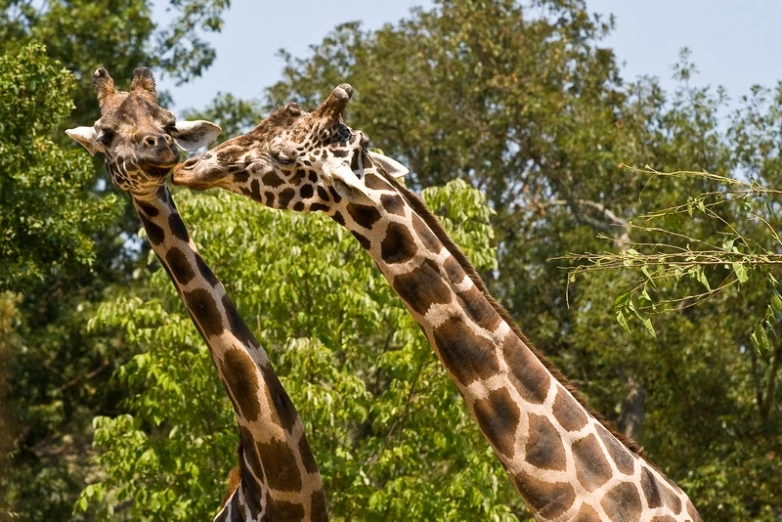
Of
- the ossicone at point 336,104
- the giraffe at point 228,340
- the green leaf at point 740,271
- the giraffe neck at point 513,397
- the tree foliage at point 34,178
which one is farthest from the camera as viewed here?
the tree foliage at point 34,178

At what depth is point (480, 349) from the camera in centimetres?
640

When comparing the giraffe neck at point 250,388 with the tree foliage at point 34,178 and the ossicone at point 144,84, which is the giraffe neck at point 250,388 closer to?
the ossicone at point 144,84

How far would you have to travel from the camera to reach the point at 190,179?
6.88 meters

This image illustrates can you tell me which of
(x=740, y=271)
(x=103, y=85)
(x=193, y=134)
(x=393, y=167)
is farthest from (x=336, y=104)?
(x=740, y=271)

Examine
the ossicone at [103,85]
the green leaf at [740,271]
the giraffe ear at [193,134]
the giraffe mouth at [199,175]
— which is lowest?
the green leaf at [740,271]

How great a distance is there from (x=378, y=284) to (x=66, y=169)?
12.1 ft

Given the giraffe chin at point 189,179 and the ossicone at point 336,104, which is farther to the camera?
the giraffe chin at point 189,179

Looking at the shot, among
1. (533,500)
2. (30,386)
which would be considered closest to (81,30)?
(30,386)

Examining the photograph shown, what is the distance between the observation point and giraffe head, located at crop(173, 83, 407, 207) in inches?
263

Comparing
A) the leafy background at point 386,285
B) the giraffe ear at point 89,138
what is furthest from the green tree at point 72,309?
the giraffe ear at point 89,138

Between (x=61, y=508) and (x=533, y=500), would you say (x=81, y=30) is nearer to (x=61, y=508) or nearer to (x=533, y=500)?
(x=61, y=508)

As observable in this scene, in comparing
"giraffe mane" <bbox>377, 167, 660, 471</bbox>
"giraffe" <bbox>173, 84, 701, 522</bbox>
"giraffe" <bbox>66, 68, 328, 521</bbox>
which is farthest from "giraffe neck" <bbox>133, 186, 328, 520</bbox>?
"giraffe mane" <bbox>377, 167, 660, 471</bbox>

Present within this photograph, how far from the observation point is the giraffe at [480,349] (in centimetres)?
629

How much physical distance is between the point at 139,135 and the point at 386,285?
19.4ft
